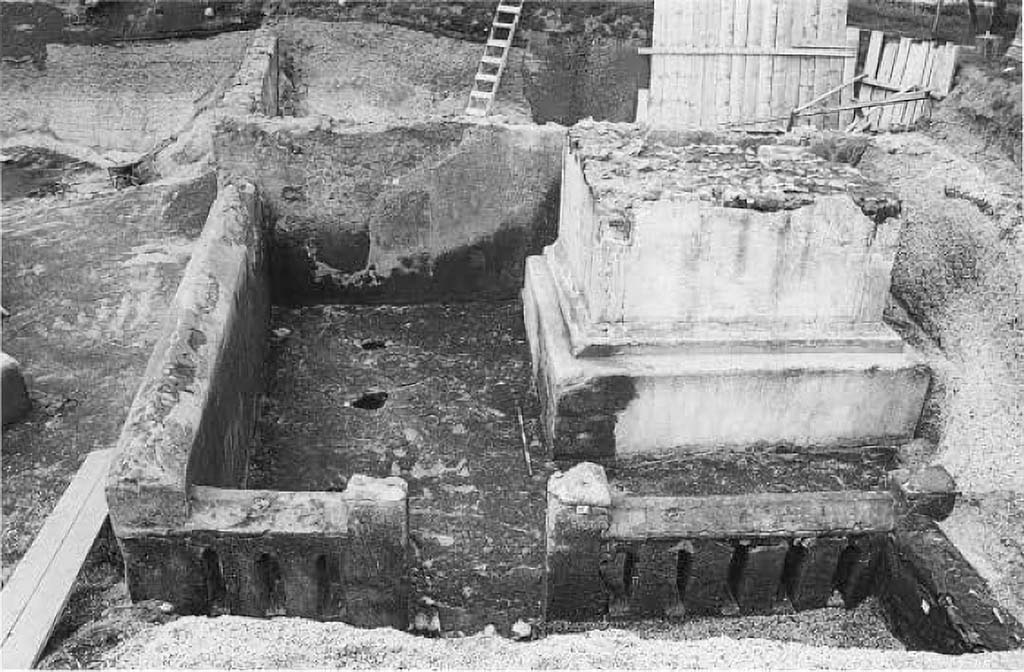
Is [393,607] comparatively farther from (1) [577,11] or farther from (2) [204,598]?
(1) [577,11]

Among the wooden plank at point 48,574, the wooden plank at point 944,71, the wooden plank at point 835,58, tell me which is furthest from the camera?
the wooden plank at point 835,58

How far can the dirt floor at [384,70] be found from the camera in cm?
1102

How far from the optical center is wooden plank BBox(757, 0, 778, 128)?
27.1 feet

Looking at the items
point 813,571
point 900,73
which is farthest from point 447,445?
point 900,73

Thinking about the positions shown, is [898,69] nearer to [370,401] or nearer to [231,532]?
[370,401]

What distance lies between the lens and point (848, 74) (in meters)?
8.35

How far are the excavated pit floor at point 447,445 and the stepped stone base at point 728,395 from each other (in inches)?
6.8

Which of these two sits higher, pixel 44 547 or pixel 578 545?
pixel 578 545

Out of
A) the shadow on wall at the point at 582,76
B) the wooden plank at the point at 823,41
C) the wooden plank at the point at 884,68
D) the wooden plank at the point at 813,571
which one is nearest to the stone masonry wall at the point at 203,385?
the wooden plank at the point at 813,571

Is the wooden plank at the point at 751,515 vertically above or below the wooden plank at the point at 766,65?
below

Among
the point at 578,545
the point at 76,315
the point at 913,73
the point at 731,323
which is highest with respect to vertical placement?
the point at 913,73

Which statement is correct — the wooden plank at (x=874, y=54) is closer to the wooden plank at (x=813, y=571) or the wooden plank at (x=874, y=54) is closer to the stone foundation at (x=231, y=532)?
the wooden plank at (x=813, y=571)

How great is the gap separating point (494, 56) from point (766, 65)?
3.72 metres

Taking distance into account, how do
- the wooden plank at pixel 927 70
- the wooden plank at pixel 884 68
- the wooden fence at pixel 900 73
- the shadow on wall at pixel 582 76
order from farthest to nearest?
the shadow on wall at pixel 582 76 → the wooden plank at pixel 884 68 → the wooden plank at pixel 927 70 → the wooden fence at pixel 900 73
